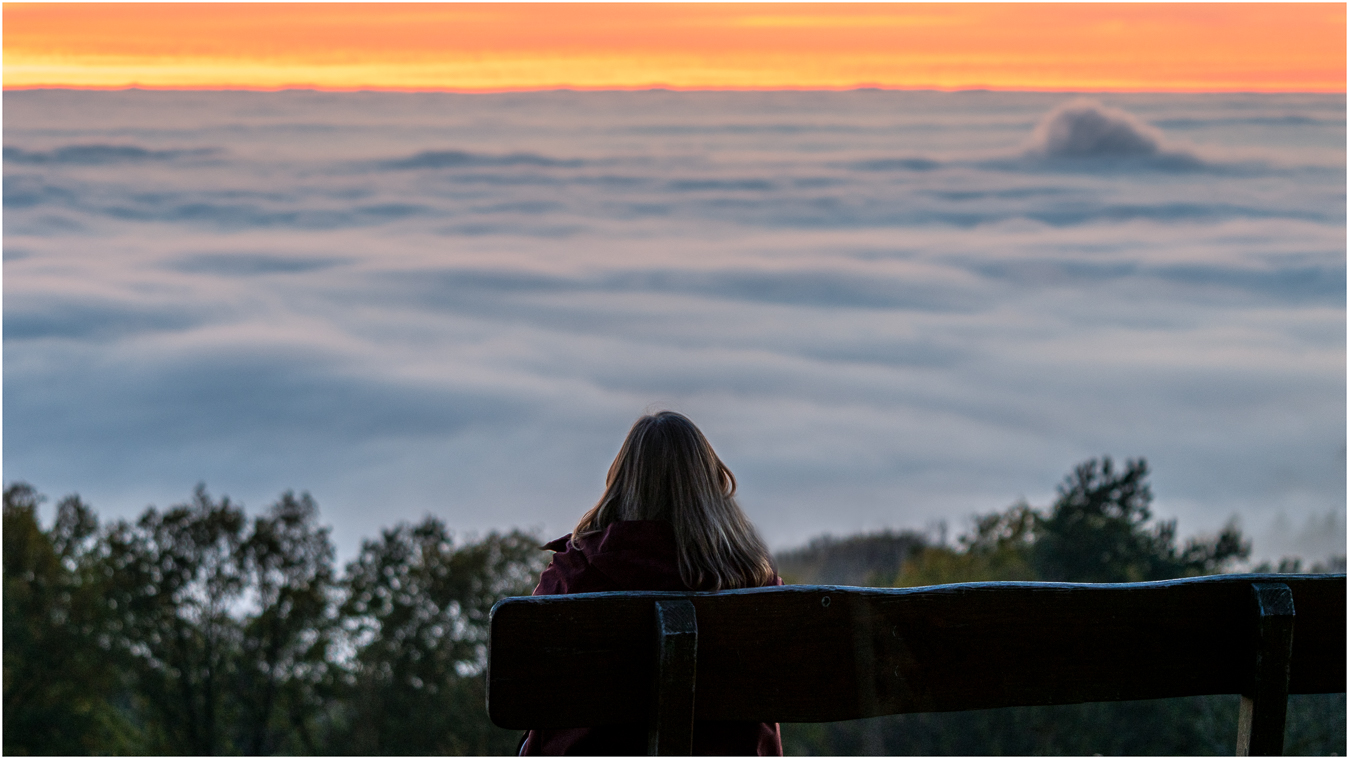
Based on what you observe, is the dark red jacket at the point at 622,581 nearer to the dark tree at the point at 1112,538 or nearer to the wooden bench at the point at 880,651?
the wooden bench at the point at 880,651

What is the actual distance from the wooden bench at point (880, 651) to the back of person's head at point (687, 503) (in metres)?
0.21

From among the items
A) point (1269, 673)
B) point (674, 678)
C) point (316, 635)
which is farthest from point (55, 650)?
point (1269, 673)

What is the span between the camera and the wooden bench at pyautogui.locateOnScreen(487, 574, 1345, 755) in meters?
2.03

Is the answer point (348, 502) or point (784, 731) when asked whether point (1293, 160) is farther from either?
point (784, 731)

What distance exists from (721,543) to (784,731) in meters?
19.1

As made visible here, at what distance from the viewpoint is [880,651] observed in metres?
2.14

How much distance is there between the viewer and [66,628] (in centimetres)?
1827

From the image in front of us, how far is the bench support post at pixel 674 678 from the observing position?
201 centimetres

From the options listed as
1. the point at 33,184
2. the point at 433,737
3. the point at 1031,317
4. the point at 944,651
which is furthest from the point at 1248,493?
the point at 33,184

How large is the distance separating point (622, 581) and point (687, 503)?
207mm

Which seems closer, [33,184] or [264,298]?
[264,298]

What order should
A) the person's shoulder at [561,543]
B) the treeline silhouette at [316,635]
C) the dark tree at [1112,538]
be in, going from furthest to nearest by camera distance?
the dark tree at [1112,538], the treeline silhouette at [316,635], the person's shoulder at [561,543]

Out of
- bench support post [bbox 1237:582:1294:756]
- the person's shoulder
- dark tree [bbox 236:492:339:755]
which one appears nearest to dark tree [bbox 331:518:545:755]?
dark tree [bbox 236:492:339:755]

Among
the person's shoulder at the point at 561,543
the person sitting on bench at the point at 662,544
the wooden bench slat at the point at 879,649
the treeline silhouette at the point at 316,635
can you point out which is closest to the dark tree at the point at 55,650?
the treeline silhouette at the point at 316,635
